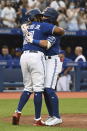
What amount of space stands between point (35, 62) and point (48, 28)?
1.75ft

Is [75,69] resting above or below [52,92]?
below

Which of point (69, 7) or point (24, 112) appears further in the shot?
point (69, 7)

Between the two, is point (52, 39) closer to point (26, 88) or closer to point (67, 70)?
point (26, 88)

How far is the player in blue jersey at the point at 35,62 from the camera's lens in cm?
682

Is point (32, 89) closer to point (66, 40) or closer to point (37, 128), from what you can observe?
point (37, 128)

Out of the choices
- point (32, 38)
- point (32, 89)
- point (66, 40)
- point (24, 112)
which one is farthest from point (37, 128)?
point (66, 40)

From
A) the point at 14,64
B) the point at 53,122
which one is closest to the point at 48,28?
the point at 53,122

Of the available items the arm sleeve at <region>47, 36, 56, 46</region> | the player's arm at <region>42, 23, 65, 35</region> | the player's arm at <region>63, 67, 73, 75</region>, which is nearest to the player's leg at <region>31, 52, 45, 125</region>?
the arm sleeve at <region>47, 36, 56, 46</region>

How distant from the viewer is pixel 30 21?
708 centimetres

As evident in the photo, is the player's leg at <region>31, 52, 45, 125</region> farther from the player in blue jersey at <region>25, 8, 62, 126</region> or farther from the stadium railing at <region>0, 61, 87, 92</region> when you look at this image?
the stadium railing at <region>0, 61, 87, 92</region>

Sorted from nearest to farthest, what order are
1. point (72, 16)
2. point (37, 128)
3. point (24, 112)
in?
point (37, 128), point (24, 112), point (72, 16)

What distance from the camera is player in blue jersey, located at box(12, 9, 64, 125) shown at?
268 inches

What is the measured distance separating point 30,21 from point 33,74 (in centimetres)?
84

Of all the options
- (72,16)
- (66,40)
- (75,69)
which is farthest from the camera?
(66,40)
